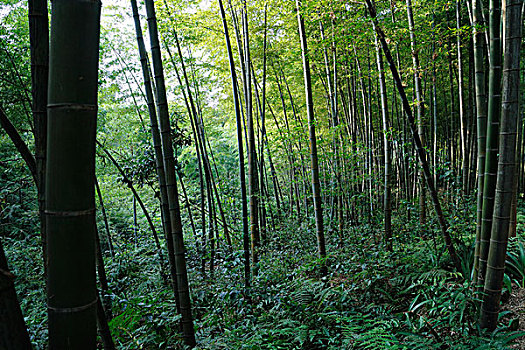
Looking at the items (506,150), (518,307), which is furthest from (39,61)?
(518,307)

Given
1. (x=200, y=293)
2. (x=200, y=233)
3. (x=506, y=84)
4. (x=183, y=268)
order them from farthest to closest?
(x=200, y=233) < (x=200, y=293) < (x=183, y=268) < (x=506, y=84)

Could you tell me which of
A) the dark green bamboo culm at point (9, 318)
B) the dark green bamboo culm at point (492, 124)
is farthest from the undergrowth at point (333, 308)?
the dark green bamboo culm at point (9, 318)

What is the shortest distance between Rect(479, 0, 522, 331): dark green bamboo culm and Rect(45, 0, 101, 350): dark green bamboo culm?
1945 mm

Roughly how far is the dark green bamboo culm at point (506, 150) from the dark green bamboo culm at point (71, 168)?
1945 mm

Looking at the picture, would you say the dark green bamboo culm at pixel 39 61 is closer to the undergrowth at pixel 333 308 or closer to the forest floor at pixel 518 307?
the undergrowth at pixel 333 308

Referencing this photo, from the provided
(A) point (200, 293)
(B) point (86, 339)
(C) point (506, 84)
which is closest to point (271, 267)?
(A) point (200, 293)

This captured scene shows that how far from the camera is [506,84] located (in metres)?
1.76

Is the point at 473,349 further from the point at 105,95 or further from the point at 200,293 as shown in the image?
the point at 105,95

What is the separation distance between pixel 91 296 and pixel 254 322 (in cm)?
231

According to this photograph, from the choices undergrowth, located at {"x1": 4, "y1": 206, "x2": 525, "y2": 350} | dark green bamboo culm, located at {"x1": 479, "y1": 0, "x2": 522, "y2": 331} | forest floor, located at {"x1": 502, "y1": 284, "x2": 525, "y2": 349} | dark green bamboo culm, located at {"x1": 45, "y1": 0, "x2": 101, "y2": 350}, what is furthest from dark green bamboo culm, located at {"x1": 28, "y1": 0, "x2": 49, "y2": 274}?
forest floor, located at {"x1": 502, "y1": 284, "x2": 525, "y2": 349}

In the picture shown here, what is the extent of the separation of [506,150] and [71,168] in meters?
2.03

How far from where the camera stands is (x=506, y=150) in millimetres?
1767

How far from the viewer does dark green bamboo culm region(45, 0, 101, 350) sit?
Answer: 0.68 m

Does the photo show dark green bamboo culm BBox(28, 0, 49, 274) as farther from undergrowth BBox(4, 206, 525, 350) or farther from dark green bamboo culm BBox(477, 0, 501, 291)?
dark green bamboo culm BBox(477, 0, 501, 291)
